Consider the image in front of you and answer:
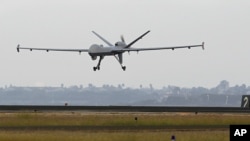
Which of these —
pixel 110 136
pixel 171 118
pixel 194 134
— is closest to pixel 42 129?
pixel 110 136

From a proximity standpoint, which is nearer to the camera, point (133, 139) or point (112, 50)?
point (133, 139)

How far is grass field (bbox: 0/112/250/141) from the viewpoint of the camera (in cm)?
6184

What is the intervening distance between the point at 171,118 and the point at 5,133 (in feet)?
87.5

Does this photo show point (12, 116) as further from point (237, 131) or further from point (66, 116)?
point (237, 131)

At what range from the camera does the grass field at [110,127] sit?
61844mm

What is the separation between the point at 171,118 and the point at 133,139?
26.6 meters

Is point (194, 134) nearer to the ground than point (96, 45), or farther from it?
nearer to the ground

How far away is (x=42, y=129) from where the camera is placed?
69812 millimetres

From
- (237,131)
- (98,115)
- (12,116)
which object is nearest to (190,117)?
(98,115)

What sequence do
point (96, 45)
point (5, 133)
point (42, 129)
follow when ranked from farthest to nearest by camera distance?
1. point (96, 45)
2. point (42, 129)
3. point (5, 133)

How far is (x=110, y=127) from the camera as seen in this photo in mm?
73438

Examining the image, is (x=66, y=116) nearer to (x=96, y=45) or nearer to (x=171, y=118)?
(x=171, y=118)

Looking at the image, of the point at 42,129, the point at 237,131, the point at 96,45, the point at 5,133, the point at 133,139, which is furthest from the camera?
the point at 96,45

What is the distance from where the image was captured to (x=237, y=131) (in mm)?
39594
